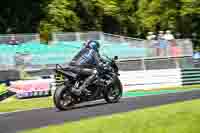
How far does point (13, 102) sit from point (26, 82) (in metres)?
1.28

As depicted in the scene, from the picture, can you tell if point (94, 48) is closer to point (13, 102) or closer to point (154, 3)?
point (13, 102)

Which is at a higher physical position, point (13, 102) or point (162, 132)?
point (162, 132)

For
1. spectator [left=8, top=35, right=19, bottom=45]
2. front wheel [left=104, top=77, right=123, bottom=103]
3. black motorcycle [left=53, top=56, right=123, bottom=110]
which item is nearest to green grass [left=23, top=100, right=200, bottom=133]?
black motorcycle [left=53, top=56, right=123, bottom=110]

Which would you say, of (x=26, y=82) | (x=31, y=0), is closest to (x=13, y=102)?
(x=26, y=82)

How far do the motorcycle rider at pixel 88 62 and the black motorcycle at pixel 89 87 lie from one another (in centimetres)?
14

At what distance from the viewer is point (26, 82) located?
1884 centimetres

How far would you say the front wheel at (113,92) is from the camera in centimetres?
1433

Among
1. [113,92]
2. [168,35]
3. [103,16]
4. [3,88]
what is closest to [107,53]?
[3,88]

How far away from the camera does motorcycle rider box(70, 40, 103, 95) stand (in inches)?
531

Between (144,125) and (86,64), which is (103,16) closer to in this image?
(86,64)

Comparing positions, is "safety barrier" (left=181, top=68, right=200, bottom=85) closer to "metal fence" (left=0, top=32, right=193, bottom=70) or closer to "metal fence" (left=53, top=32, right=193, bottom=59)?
"metal fence" (left=0, top=32, right=193, bottom=70)

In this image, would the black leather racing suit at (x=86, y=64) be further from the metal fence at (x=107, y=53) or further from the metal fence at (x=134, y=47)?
the metal fence at (x=134, y=47)

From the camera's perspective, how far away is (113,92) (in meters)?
14.5

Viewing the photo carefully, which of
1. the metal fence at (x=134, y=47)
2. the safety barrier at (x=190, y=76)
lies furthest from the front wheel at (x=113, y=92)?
the safety barrier at (x=190, y=76)
